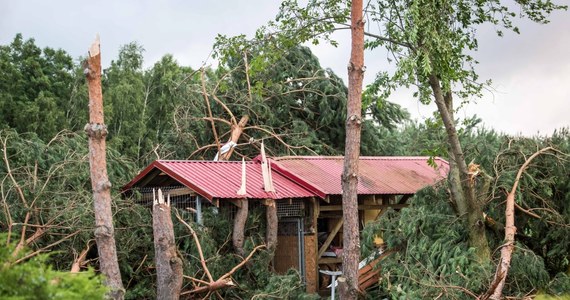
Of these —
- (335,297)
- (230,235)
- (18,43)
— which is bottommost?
(335,297)

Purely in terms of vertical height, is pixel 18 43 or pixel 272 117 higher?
pixel 18 43

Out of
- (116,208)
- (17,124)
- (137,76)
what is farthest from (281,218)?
(137,76)

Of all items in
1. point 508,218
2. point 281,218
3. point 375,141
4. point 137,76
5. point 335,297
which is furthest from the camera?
point 137,76

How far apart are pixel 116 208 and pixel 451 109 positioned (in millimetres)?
6041

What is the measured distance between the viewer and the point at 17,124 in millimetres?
26172

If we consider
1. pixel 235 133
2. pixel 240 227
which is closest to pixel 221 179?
pixel 240 227

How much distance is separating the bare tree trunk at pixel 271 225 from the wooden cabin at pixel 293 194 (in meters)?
0.09

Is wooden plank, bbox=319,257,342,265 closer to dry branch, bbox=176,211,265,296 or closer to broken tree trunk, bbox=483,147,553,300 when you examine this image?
dry branch, bbox=176,211,265,296

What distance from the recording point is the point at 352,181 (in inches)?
527

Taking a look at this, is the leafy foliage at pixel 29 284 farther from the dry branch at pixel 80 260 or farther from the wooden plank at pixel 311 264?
the wooden plank at pixel 311 264

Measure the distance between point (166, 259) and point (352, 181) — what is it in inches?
124

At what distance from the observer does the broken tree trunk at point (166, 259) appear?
44.3 ft

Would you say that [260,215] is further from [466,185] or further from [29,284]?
[29,284]

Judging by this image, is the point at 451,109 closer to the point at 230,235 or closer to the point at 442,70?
the point at 442,70
